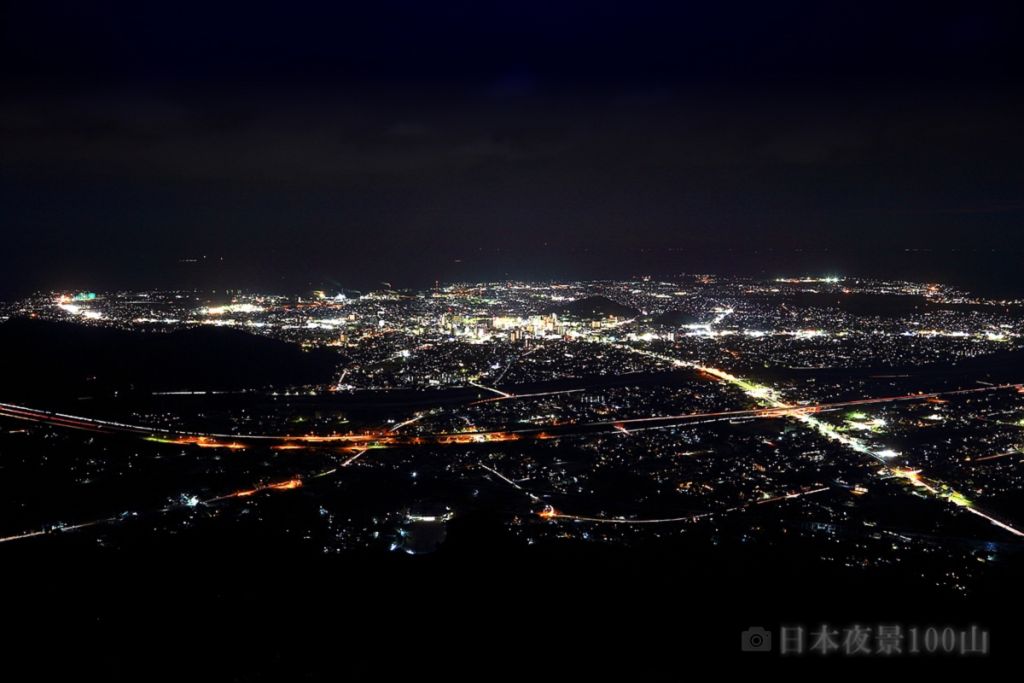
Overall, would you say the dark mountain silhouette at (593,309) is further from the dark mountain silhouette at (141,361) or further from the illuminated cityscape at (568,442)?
the dark mountain silhouette at (141,361)

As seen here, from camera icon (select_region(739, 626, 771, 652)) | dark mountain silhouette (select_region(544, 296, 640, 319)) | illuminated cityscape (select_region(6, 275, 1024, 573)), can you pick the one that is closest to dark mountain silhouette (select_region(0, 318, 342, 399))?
illuminated cityscape (select_region(6, 275, 1024, 573))

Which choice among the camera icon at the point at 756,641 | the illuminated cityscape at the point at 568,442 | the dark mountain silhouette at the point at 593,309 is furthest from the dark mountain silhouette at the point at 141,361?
the camera icon at the point at 756,641

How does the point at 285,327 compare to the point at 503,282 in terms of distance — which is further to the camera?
the point at 503,282

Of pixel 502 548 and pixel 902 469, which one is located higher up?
pixel 502 548

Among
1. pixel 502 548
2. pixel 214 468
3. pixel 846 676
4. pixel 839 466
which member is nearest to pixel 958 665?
pixel 846 676

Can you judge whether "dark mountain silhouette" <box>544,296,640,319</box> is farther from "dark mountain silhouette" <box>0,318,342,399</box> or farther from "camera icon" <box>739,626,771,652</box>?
"camera icon" <box>739,626,771,652</box>

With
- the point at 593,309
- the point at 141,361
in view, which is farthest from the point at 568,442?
the point at 593,309

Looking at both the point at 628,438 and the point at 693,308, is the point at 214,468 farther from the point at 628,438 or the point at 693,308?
the point at 693,308
